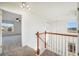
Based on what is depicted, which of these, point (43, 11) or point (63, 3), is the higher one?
point (63, 3)

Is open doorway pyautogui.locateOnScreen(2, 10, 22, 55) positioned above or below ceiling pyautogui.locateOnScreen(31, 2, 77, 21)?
below

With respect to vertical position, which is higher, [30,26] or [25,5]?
[25,5]

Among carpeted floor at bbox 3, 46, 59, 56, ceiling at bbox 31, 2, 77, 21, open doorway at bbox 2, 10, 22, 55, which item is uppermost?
ceiling at bbox 31, 2, 77, 21

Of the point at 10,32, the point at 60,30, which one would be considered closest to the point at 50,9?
the point at 60,30

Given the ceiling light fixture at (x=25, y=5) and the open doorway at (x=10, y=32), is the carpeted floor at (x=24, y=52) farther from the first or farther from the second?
the ceiling light fixture at (x=25, y=5)

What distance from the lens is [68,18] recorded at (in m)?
1.49

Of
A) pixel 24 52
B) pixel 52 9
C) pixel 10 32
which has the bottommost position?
pixel 24 52

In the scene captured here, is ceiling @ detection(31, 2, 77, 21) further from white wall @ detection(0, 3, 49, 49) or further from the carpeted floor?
the carpeted floor

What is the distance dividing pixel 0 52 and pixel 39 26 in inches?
26.0

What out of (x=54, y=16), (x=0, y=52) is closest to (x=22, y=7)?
(x=54, y=16)

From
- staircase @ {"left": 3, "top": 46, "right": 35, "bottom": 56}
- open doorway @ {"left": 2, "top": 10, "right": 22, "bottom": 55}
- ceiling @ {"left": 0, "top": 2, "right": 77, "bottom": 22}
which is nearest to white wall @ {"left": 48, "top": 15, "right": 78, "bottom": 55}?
ceiling @ {"left": 0, "top": 2, "right": 77, "bottom": 22}

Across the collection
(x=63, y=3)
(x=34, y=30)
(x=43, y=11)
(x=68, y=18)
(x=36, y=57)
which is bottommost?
(x=36, y=57)

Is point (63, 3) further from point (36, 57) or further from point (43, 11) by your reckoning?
point (36, 57)

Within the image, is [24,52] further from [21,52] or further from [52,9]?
[52,9]
